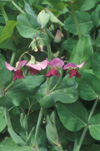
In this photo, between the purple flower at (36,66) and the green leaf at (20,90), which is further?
the green leaf at (20,90)

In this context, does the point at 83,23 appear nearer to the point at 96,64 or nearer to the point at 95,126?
the point at 96,64

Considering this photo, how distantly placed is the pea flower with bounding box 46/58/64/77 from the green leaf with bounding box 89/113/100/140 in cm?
20

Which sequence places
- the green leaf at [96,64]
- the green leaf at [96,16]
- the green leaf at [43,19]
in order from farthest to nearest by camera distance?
1. the green leaf at [96,16]
2. the green leaf at [96,64]
3. the green leaf at [43,19]

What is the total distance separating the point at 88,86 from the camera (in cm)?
78

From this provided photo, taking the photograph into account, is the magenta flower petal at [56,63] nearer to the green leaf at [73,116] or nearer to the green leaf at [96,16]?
the green leaf at [73,116]

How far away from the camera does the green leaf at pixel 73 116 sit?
0.77m

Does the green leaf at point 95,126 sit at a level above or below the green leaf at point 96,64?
below

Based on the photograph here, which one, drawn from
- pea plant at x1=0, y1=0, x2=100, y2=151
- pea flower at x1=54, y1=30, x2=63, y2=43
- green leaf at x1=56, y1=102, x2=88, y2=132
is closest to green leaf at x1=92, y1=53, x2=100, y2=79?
pea plant at x1=0, y1=0, x2=100, y2=151

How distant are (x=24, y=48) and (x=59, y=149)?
0.33 meters

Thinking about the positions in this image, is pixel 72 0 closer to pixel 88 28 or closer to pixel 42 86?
pixel 88 28

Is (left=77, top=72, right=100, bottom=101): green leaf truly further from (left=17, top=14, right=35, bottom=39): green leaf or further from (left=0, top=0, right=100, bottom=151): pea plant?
(left=17, top=14, right=35, bottom=39): green leaf

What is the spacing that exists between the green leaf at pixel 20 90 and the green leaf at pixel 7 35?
117mm

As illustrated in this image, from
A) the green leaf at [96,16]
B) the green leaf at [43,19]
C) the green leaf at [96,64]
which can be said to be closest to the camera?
the green leaf at [43,19]

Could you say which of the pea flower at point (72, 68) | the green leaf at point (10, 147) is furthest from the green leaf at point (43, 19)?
the green leaf at point (10, 147)
